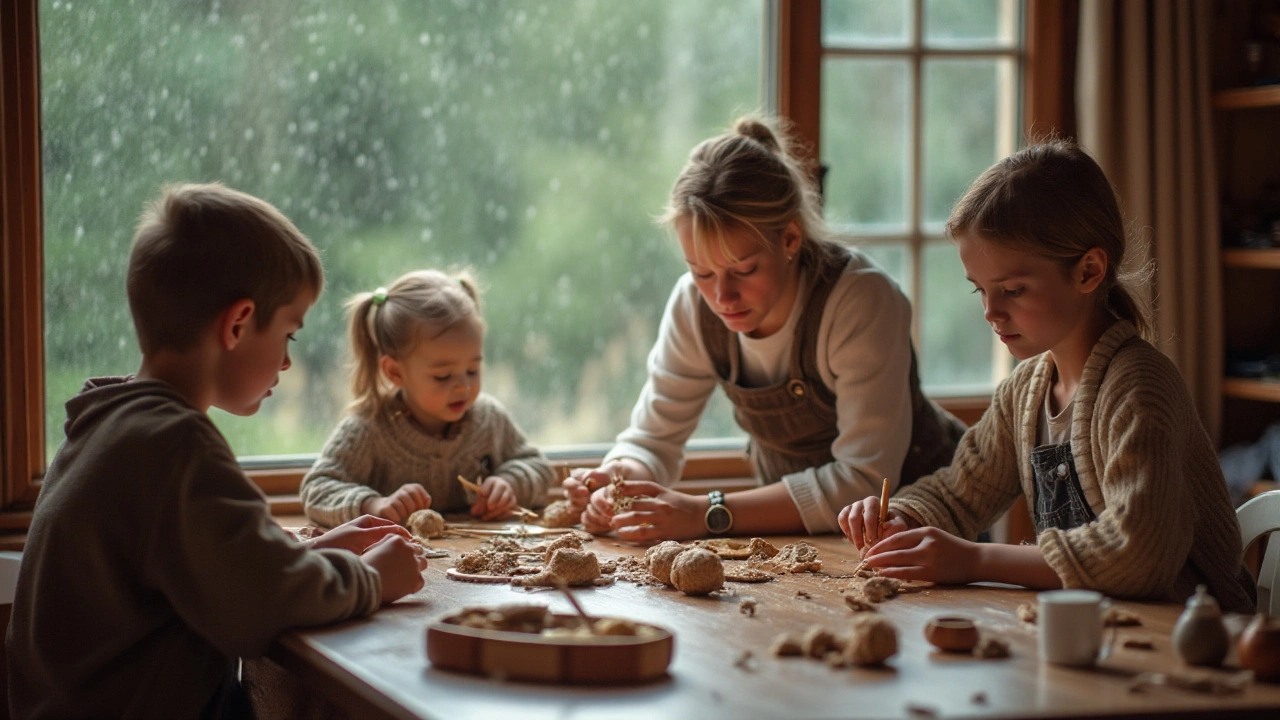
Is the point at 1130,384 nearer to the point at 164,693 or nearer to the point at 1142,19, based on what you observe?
the point at 164,693

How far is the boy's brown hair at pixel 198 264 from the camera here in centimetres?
152

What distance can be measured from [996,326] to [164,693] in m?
1.20

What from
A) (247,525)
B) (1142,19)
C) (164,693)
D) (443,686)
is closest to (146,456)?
(247,525)

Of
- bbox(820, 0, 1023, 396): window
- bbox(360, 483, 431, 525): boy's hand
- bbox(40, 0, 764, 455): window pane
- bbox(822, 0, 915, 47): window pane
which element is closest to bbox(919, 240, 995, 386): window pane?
bbox(820, 0, 1023, 396): window

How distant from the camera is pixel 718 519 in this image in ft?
6.83

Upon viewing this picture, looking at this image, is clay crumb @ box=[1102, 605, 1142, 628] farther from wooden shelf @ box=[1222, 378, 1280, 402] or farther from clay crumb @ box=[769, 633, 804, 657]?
wooden shelf @ box=[1222, 378, 1280, 402]

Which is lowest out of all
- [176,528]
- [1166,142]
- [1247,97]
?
[176,528]

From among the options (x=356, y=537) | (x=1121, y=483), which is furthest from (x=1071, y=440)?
(x=356, y=537)

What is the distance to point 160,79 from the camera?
262 centimetres

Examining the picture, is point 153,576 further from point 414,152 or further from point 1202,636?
point 414,152

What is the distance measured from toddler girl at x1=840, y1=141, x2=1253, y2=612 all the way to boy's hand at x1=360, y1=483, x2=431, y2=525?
784mm

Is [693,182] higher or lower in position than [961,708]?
higher

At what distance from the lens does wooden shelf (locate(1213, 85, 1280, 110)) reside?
3006mm

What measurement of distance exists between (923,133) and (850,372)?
1.20m
